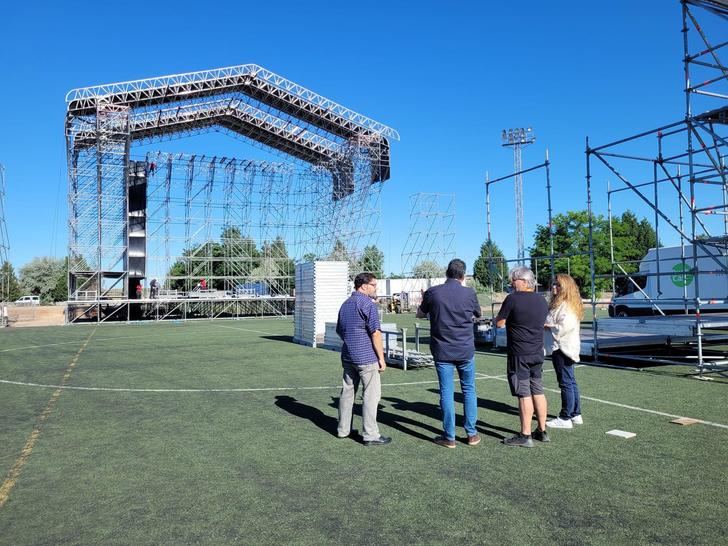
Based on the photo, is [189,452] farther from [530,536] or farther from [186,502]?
[530,536]

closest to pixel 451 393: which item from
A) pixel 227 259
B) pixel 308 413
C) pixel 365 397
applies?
pixel 365 397

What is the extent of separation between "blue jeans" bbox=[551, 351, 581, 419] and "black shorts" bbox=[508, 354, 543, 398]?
2.23 ft

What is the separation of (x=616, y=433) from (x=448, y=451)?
6.25 feet

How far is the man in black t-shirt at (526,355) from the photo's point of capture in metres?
5.42

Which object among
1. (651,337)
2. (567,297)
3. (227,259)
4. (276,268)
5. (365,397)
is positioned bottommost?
(651,337)

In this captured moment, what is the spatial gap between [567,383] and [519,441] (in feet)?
3.51

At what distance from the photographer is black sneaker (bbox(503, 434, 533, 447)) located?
17.7 feet

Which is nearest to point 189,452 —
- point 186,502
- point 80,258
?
point 186,502

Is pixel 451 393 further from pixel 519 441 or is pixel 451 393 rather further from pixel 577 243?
pixel 577 243

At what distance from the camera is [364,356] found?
5.62m

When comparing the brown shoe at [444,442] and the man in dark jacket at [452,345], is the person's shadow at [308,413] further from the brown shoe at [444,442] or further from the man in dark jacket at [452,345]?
the man in dark jacket at [452,345]

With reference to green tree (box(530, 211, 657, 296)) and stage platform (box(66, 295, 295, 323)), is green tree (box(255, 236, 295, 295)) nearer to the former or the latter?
stage platform (box(66, 295, 295, 323))

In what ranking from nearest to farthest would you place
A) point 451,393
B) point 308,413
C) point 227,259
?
point 451,393, point 308,413, point 227,259

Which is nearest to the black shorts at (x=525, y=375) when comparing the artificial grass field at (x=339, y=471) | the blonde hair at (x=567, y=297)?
the artificial grass field at (x=339, y=471)
